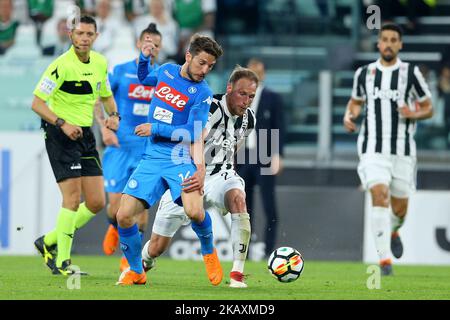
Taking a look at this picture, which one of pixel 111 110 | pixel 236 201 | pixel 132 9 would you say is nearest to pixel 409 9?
pixel 132 9

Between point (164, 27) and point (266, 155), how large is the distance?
2995mm

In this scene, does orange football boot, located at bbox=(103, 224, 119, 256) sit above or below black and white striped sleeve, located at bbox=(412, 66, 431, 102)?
below

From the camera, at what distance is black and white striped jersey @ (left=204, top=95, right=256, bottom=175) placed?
8867mm

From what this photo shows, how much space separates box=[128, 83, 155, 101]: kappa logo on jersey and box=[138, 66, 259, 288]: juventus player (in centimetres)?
208

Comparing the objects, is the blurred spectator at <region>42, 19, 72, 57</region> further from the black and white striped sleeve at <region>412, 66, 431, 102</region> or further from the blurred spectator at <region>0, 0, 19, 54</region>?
the black and white striped sleeve at <region>412, 66, 431, 102</region>

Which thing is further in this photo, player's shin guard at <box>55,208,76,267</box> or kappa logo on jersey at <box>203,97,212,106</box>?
player's shin guard at <box>55,208,76,267</box>

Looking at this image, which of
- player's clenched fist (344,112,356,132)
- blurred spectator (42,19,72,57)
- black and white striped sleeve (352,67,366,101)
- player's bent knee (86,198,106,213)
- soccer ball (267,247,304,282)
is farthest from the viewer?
blurred spectator (42,19,72,57)

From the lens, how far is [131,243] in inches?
331

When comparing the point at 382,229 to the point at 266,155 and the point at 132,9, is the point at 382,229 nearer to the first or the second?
the point at 266,155

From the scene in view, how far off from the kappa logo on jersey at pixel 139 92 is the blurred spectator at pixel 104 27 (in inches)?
180

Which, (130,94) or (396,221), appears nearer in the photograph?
(130,94)

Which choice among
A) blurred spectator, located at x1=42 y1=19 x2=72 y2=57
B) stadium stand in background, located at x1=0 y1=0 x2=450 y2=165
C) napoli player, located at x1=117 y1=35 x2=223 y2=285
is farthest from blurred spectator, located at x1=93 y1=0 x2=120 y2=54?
napoli player, located at x1=117 y1=35 x2=223 y2=285

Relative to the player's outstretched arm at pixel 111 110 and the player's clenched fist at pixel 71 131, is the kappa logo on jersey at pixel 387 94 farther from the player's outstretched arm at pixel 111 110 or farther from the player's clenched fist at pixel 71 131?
the player's clenched fist at pixel 71 131
